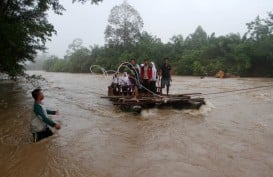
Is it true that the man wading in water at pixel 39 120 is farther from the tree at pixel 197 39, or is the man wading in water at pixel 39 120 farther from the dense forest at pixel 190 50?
the tree at pixel 197 39

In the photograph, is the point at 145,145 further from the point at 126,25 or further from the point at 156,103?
the point at 126,25

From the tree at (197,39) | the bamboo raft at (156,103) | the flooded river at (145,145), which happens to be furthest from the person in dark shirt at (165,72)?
the tree at (197,39)

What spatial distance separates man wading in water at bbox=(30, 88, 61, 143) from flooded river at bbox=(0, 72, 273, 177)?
0.30 meters

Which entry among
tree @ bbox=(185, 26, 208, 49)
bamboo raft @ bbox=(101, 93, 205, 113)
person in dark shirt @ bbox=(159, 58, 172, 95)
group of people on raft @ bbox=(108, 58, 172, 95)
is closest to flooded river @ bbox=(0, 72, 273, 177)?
bamboo raft @ bbox=(101, 93, 205, 113)

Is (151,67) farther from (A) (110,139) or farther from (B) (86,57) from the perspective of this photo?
(B) (86,57)

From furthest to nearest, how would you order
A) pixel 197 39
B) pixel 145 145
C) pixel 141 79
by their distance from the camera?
1. pixel 197 39
2. pixel 141 79
3. pixel 145 145

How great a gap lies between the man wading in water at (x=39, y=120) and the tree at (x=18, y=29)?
4.80m

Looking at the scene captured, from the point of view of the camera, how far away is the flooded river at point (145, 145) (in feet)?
16.7

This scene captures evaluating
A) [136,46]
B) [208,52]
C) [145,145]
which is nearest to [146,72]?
[145,145]

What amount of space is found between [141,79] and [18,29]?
4.76 m

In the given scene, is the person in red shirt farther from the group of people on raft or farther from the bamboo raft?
the bamboo raft

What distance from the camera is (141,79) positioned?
10.9 m

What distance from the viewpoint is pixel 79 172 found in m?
4.97

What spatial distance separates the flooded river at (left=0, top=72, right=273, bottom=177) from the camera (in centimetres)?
509
